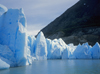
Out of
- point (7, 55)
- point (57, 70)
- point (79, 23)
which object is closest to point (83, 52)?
point (57, 70)

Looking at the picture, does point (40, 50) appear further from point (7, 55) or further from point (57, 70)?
point (57, 70)

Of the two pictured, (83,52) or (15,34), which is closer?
(15,34)

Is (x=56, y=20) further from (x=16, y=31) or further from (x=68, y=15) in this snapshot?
(x=16, y=31)

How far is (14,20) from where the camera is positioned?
9953mm

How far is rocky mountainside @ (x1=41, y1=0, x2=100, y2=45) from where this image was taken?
169ft

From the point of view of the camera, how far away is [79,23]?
2506 inches

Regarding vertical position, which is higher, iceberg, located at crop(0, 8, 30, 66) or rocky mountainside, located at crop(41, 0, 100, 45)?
rocky mountainside, located at crop(41, 0, 100, 45)

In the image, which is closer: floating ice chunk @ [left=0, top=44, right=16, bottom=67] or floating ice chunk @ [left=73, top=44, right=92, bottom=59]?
floating ice chunk @ [left=0, top=44, right=16, bottom=67]

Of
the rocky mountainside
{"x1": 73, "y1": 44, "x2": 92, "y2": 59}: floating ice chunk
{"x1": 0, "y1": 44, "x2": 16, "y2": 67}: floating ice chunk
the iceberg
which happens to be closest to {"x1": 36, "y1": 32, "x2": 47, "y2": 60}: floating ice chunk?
{"x1": 73, "y1": 44, "x2": 92, "y2": 59}: floating ice chunk

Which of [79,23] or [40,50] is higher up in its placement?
[79,23]

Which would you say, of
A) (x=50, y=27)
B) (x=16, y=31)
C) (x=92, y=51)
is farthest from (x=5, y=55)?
(x=50, y=27)

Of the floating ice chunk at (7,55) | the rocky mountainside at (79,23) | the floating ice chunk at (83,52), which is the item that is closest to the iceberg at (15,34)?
the floating ice chunk at (7,55)

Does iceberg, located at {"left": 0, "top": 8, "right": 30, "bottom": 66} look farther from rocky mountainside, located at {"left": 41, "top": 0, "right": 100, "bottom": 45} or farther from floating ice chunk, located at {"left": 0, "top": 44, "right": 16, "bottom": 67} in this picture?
rocky mountainside, located at {"left": 41, "top": 0, "right": 100, "bottom": 45}

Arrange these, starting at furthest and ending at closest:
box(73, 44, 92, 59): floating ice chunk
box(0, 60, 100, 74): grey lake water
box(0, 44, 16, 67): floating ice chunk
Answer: box(73, 44, 92, 59): floating ice chunk < box(0, 44, 16, 67): floating ice chunk < box(0, 60, 100, 74): grey lake water
